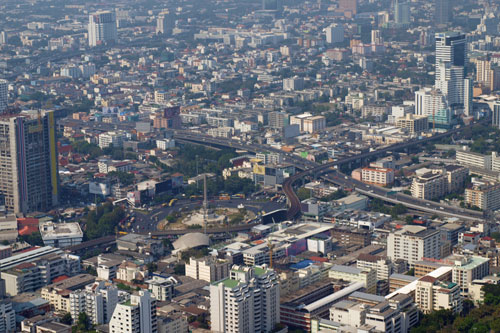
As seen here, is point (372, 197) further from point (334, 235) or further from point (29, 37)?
point (29, 37)

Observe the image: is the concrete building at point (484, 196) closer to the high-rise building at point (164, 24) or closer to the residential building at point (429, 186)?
the residential building at point (429, 186)

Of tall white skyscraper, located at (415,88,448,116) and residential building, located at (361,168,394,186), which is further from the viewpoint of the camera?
tall white skyscraper, located at (415,88,448,116)

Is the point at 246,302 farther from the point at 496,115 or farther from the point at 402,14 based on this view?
the point at 402,14

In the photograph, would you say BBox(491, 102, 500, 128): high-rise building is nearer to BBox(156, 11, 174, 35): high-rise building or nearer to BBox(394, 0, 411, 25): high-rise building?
BBox(394, 0, 411, 25): high-rise building

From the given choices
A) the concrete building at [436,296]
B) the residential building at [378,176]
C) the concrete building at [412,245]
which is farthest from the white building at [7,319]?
the residential building at [378,176]

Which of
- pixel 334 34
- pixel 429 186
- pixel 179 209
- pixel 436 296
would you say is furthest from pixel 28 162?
pixel 334 34

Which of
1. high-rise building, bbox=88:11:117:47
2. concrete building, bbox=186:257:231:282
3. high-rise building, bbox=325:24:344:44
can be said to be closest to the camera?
concrete building, bbox=186:257:231:282

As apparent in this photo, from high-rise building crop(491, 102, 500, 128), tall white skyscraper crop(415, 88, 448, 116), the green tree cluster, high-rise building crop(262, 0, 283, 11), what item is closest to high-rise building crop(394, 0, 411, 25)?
high-rise building crop(262, 0, 283, 11)

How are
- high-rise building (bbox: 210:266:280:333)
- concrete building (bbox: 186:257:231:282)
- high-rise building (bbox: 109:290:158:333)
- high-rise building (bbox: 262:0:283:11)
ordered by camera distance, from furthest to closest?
high-rise building (bbox: 262:0:283:11) < concrete building (bbox: 186:257:231:282) < high-rise building (bbox: 210:266:280:333) < high-rise building (bbox: 109:290:158:333)
